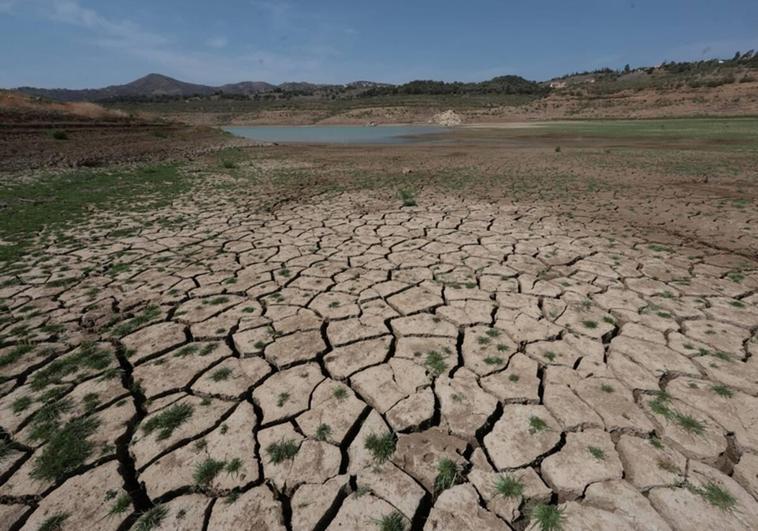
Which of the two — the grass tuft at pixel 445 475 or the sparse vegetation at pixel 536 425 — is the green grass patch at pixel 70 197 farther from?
the sparse vegetation at pixel 536 425

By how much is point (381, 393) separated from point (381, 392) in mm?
10

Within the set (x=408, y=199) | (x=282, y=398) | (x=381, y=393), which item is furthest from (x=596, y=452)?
(x=408, y=199)

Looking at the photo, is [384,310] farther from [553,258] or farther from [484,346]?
[553,258]

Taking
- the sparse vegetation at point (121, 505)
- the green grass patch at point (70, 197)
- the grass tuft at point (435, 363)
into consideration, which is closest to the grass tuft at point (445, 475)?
the grass tuft at point (435, 363)

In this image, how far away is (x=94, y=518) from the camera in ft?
5.41

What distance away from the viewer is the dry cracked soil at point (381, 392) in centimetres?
171

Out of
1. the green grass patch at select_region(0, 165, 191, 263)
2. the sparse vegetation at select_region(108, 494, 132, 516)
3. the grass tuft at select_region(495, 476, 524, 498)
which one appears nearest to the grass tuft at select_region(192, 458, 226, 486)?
the sparse vegetation at select_region(108, 494, 132, 516)

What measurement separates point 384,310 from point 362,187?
19.5 ft

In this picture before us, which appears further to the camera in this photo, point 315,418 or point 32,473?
point 315,418

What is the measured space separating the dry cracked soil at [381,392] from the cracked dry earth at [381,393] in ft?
0.04

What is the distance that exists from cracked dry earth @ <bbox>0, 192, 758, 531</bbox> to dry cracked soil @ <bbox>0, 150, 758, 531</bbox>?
1 cm

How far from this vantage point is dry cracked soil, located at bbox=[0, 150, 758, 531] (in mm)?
1713

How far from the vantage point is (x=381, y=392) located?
→ 238 centimetres

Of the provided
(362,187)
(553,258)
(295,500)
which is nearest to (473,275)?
(553,258)
